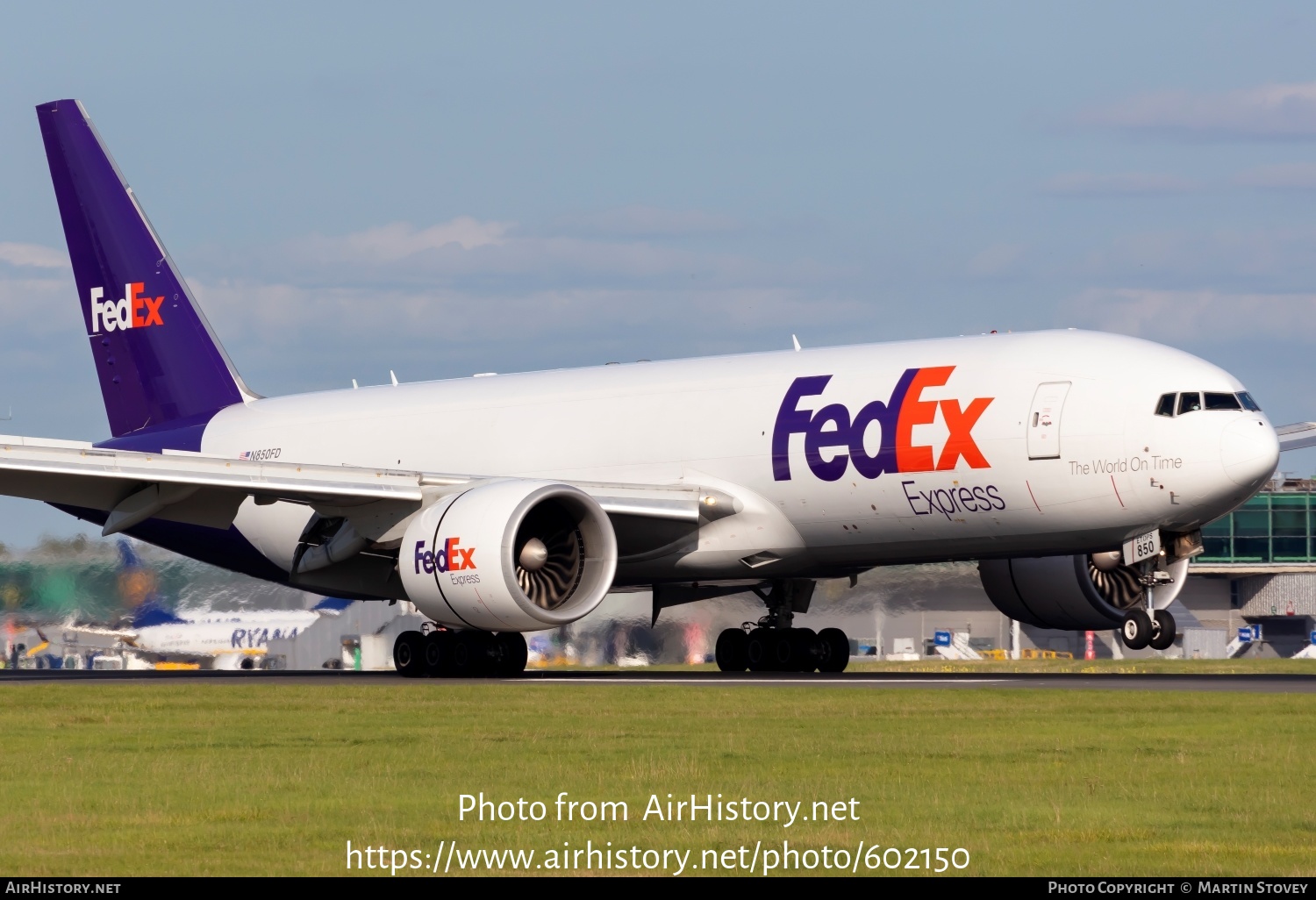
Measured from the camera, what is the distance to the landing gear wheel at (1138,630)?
78.8 feet

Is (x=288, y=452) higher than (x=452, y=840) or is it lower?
higher

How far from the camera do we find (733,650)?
30.9 meters

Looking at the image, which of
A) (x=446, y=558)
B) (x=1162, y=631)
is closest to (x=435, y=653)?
(x=446, y=558)

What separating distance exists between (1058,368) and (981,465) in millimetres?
1619

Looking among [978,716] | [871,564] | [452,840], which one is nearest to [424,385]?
[871,564]

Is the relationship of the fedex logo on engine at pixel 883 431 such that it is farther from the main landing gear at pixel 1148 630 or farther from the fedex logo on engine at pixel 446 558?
the fedex logo on engine at pixel 446 558

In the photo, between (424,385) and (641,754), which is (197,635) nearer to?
(424,385)

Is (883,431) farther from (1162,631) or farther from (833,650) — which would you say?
(833,650)

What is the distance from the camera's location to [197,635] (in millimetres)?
34906

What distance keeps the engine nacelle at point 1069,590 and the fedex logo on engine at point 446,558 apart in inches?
331

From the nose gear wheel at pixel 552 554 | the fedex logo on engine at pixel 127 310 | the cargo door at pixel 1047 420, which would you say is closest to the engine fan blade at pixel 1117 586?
the cargo door at pixel 1047 420

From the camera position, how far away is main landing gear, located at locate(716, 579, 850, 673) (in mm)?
30094

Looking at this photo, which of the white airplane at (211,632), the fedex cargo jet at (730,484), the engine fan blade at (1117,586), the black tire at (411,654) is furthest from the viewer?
the white airplane at (211,632)
